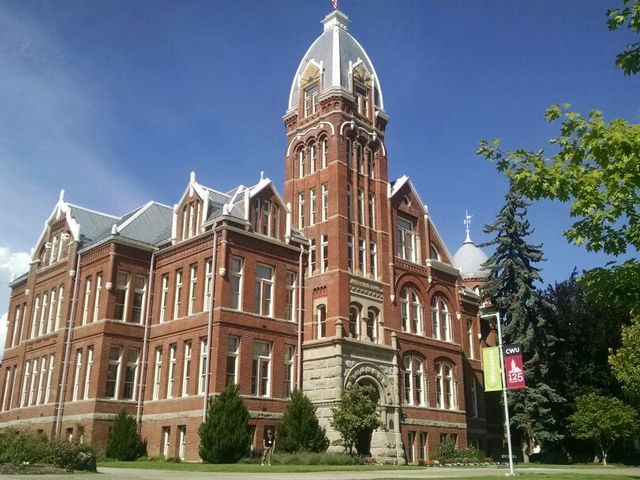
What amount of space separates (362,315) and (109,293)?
15142 mm

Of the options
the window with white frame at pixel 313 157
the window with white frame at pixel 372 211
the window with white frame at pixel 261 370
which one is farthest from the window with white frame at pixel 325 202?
the window with white frame at pixel 261 370

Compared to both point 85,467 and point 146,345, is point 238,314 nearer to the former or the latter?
point 146,345

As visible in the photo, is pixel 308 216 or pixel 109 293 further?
pixel 308 216

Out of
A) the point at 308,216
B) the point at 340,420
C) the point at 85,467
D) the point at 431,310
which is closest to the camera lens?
the point at 85,467

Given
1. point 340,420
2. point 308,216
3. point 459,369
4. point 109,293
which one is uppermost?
point 308,216

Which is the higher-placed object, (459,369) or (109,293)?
(109,293)

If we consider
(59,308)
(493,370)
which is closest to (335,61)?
(59,308)

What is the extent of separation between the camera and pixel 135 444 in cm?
3422

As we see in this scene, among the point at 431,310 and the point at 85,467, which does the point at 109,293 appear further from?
the point at 431,310

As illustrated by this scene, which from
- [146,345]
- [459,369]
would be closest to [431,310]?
[459,369]

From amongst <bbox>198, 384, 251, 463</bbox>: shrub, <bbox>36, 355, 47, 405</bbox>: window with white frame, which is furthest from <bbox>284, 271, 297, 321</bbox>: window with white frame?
<bbox>36, 355, 47, 405</bbox>: window with white frame

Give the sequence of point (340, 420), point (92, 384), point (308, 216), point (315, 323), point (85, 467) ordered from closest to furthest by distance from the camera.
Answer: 1. point (85, 467)
2. point (340, 420)
3. point (92, 384)
4. point (315, 323)
5. point (308, 216)

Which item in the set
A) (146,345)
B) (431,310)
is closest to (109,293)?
(146,345)

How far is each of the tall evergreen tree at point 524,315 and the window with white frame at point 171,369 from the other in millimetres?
22618
